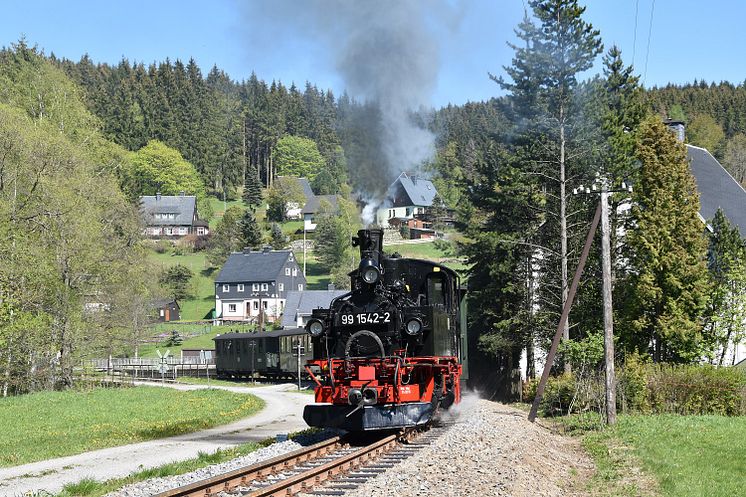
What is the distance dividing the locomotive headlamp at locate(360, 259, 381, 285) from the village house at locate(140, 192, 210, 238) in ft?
360

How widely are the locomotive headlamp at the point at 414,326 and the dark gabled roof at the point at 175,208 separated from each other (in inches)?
4409

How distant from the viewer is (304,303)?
7869 cm

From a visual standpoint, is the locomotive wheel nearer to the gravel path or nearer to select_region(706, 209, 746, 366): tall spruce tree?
the gravel path

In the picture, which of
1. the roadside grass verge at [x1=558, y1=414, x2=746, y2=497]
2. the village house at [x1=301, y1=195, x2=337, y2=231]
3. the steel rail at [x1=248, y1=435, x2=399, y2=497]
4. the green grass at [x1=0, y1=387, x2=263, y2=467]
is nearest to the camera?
the steel rail at [x1=248, y1=435, x2=399, y2=497]

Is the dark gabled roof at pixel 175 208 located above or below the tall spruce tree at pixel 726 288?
above

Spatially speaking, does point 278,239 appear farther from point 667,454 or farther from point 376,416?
point 667,454

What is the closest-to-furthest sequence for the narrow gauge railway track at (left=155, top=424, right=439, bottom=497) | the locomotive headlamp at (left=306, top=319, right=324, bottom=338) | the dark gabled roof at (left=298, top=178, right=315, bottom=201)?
the narrow gauge railway track at (left=155, top=424, right=439, bottom=497) < the locomotive headlamp at (left=306, top=319, right=324, bottom=338) < the dark gabled roof at (left=298, top=178, right=315, bottom=201)

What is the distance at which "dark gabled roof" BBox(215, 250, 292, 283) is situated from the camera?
95.4 meters

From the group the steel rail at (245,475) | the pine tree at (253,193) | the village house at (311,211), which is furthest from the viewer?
the pine tree at (253,193)

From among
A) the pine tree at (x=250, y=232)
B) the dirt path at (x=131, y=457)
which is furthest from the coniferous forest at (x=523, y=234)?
the pine tree at (x=250, y=232)

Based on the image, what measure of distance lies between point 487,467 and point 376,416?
3780 millimetres

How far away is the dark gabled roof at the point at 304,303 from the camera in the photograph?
77.8 metres

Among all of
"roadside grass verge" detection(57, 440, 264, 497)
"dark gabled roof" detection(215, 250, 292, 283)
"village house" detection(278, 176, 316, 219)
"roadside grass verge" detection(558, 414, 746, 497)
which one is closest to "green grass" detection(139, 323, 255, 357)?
"dark gabled roof" detection(215, 250, 292, 283)

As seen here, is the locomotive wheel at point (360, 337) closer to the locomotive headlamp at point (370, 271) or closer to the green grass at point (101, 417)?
the locomotive headlamp at point (370, 271)
